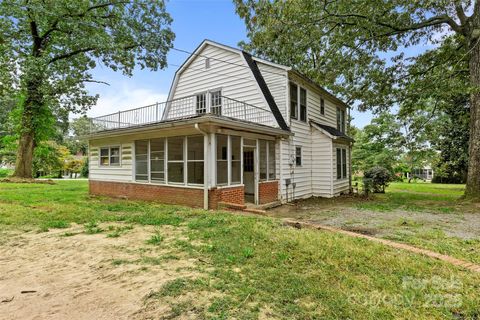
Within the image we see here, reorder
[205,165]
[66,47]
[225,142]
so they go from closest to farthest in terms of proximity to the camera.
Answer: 1. [205,165]
2. [225,142]
3. [66,47]

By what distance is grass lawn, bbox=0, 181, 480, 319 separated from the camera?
2.65 meters

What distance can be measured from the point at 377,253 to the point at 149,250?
372cm

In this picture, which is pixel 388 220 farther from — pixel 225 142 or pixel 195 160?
pixel 195 160

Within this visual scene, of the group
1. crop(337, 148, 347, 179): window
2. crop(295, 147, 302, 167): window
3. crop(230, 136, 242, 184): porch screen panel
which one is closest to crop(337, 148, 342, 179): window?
crop(337, 148, 347, 179): window

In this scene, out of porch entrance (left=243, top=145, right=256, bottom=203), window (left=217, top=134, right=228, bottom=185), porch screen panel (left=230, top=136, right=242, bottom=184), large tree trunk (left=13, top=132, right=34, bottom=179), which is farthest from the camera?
large tree trunk (left=13, top=132, right=34, bottom=179)

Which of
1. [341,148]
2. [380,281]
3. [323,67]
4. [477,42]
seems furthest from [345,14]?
[380,281]

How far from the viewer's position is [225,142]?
9023 mm

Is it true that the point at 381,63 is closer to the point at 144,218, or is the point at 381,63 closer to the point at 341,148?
the point at 341,148

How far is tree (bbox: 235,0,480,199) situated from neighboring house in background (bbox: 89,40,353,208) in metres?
1.55

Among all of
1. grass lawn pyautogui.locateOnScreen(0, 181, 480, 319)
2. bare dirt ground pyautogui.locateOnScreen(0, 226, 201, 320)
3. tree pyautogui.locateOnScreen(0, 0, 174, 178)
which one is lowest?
bare dirt ground pyautogui.locateOnScreen(0, 226, 201, 320)

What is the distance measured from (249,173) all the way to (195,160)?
10.4 feet

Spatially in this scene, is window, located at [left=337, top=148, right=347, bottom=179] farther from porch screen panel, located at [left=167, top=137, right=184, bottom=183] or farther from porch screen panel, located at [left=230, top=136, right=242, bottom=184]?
porch screen panel, located at [left=167, top=137, right=184, bottom=183]

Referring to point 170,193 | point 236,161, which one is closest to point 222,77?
point 236,161

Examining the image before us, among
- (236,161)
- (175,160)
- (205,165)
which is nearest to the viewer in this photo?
(205,165)
